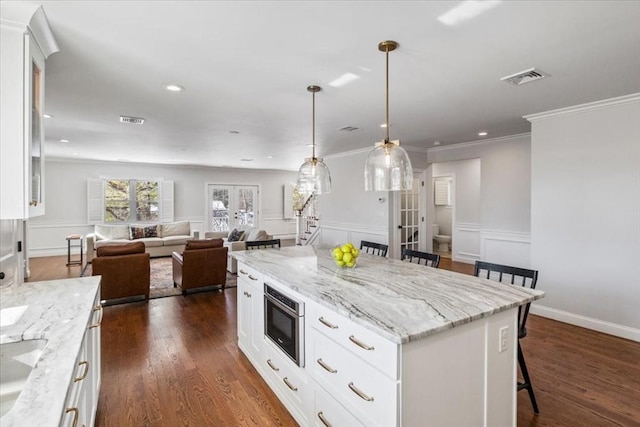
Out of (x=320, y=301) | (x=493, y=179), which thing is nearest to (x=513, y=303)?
(x=320, y=301)

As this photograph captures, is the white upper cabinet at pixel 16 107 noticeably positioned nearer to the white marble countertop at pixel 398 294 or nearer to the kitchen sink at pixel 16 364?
the kitchen sink at pixel 16 364

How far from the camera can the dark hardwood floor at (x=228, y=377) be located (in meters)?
2.31

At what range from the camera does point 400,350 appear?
1400 millimetres

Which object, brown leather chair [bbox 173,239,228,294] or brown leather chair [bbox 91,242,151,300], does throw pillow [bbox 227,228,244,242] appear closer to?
brown leather chair [bbox 173,239,228,294]

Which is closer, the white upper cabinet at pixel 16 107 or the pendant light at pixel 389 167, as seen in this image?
the white upper cabinet at pixel 16 107

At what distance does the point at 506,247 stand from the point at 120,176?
30.9 feet

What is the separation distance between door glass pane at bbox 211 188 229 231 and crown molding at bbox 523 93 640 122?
866cm

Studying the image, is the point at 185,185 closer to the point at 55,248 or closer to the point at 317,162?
the point at 55,248

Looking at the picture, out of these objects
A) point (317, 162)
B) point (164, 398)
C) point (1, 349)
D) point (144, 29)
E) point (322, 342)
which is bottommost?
point (164, 398)

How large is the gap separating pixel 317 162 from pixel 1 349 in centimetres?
244

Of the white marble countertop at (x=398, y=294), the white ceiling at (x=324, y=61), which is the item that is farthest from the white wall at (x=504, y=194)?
the white marble countertop at (x=398, y=294)

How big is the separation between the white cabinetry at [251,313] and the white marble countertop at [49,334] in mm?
1158

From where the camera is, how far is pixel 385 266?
2773 millimetres

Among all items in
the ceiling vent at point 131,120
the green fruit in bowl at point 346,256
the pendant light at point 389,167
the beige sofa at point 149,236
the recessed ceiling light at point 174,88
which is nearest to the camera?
the pendant light at point 389,167
